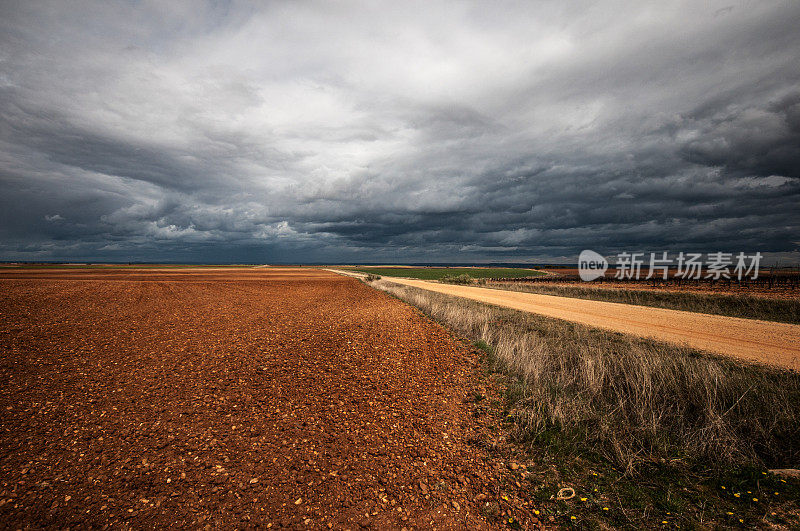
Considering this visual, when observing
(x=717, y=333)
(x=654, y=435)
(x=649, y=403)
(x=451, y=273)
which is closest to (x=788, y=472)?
(x=654, y=435)

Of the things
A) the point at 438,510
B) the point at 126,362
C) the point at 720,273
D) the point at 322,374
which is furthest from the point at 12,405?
the point at 720,273

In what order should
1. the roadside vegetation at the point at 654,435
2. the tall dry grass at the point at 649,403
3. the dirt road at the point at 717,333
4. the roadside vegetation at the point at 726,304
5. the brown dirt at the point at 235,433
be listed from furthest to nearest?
1. the roadside vegetation at the point at 726,304
2. the dirt road at the point at 717,333
3. the tall dry grass at the point at 649,403
4. the roadside vegetation at the point at 654,435
5. the brown dirt at the point at 235,433

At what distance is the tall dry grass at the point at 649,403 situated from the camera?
557cm

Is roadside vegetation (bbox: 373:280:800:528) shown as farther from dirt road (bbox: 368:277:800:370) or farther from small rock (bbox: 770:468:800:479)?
dirt road (bbox: 368:277:800:370)

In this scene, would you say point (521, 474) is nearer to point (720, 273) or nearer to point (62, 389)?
point (62, 389)

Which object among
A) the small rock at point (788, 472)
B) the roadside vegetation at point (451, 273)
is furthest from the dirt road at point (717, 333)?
the roadside vegetation at point (451, 273)

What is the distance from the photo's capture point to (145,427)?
5.69 meters

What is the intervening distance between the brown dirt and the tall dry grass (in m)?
1.46

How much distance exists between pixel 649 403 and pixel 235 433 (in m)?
8.97

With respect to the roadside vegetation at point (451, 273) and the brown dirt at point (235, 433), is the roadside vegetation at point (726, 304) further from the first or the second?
the roadside vegetation at point (451, 273)

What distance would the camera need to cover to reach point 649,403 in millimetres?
7469

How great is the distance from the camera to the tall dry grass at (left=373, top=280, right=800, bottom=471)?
5574mm

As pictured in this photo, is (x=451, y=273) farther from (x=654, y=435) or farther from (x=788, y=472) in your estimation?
(x=788, y=472)

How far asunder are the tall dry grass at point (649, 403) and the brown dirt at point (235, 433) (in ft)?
4.80
